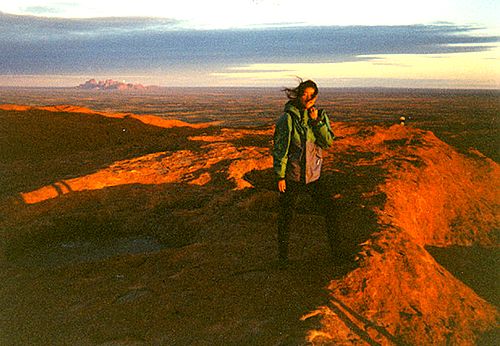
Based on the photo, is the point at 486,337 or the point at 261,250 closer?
the point at 486,337

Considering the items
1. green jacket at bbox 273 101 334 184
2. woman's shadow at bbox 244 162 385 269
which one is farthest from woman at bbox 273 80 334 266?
woman's shadow at bbox 244 162 385 269

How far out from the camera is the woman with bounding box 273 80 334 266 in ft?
12.6

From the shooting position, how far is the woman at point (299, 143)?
151 inches

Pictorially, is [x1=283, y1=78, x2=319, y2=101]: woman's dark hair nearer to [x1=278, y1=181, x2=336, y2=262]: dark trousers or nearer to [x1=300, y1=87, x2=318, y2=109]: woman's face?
[x1=300, y1=87, x2=318, y2=109]: woman's face

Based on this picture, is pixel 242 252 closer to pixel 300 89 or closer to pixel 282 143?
pixel 282 143

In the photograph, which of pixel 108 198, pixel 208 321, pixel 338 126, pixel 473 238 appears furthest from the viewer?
pixel 338 126

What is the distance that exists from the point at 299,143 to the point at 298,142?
0.02 meters

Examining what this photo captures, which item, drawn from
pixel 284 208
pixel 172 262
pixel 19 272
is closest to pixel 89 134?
pixel 19 272

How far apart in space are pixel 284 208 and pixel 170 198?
427 centimetres

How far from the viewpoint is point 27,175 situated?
9086mm

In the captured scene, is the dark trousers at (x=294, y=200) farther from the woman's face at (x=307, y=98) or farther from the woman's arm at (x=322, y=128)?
the woman's face at (x=307, y=98)

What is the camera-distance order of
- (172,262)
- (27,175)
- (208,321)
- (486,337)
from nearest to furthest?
(208,321) → (486,337) → (172,262) → (27,175)

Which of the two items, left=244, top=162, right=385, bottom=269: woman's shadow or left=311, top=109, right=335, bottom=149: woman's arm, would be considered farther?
left=244, top=162, right=385, bottom=269: woman's shadow

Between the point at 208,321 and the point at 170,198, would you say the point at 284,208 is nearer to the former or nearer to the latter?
the point at 208,321
